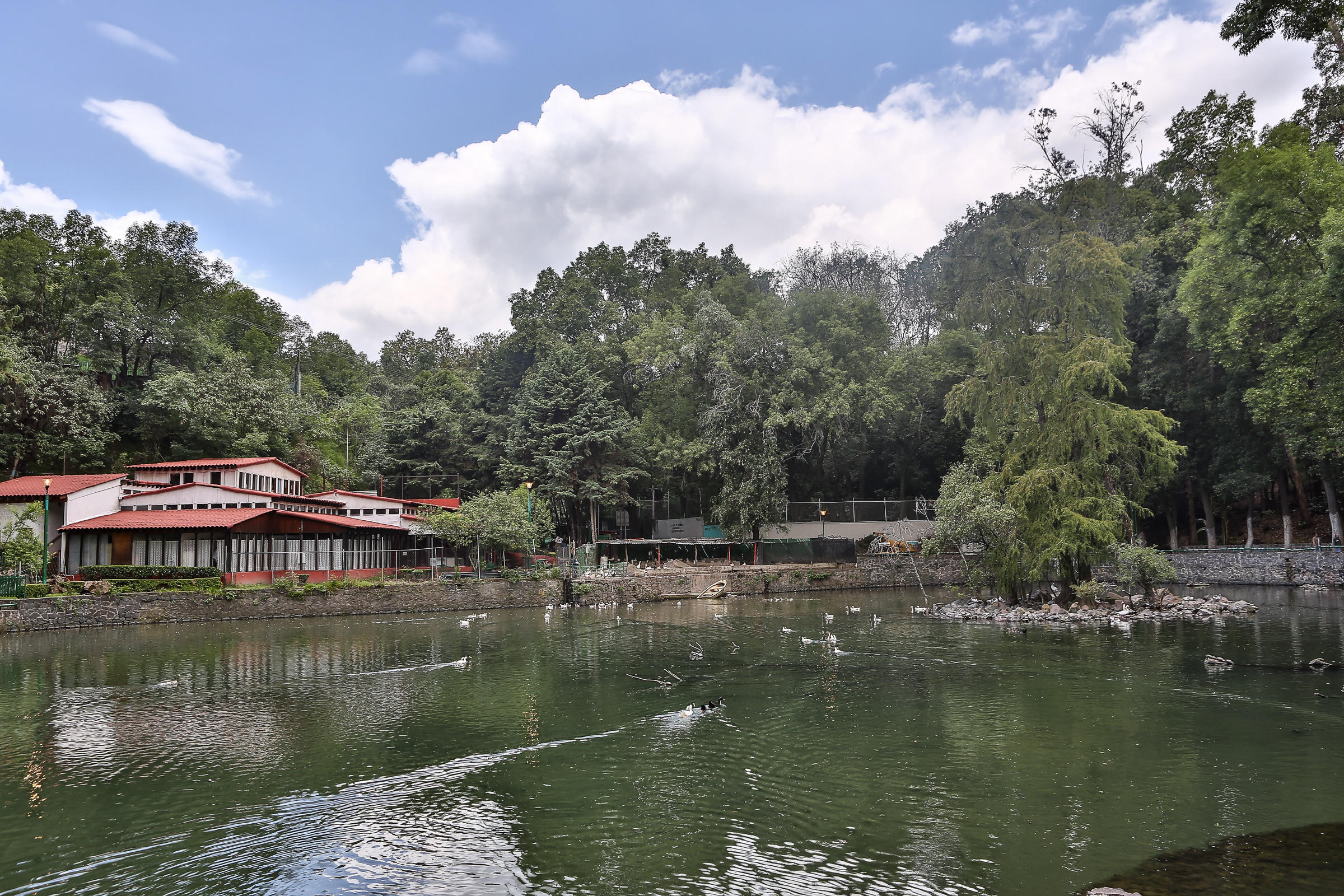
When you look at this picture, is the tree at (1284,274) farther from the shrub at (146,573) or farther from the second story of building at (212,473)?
the second story of building at (212,473)

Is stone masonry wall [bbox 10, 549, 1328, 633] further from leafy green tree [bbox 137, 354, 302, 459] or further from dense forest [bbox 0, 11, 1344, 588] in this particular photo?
leafy green tree [bbox 137, 354, 302, 459]

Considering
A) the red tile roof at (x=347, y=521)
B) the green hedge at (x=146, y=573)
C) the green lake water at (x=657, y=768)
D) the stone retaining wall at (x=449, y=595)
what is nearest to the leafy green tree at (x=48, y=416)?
the green hedge at (x=146, y=573)

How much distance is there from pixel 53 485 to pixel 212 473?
7.23 metres

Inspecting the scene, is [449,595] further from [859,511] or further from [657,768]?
[859,511]

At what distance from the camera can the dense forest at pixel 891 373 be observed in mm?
33312

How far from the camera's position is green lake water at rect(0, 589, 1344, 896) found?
10172 millimetres

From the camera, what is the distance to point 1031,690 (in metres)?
19.7

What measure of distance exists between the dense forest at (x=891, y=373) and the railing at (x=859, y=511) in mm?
3742

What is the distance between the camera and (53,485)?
39750 millimetres

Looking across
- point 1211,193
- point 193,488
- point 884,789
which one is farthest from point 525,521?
point 1211,193

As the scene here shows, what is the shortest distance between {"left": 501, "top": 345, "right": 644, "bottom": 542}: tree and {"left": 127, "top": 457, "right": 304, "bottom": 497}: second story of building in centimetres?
1642

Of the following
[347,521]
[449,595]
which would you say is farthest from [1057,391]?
[347,521]

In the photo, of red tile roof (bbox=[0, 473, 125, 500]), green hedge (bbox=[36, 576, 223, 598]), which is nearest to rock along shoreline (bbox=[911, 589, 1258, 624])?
green hedge (bbox=[36, 576, 223, 598])

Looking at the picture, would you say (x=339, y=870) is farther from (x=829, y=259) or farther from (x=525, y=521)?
(x=829, y=259)
